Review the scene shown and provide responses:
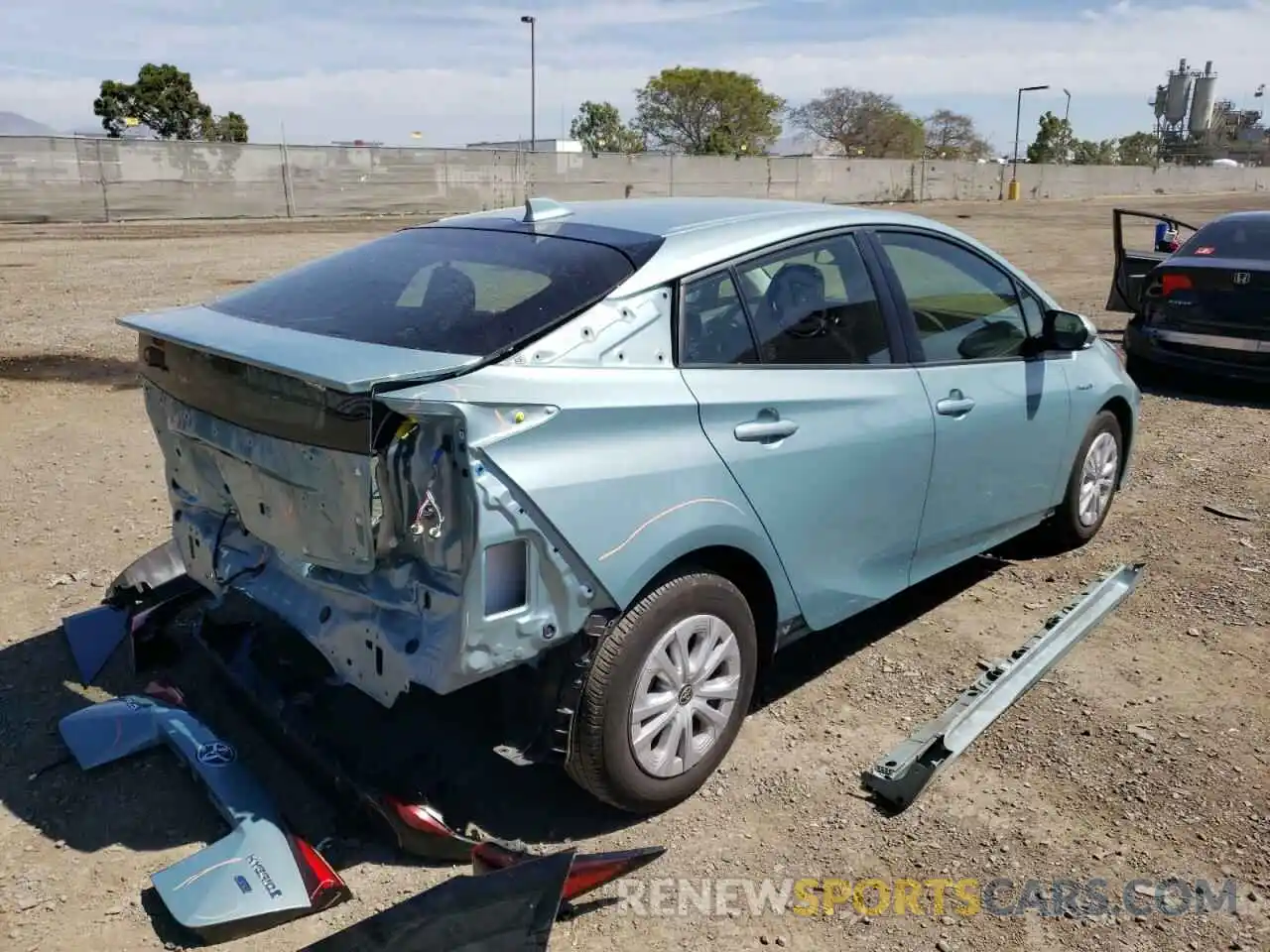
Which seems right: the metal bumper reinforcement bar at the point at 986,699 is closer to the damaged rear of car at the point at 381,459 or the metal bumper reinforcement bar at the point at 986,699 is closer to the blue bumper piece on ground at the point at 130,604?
the damaged rear of car at the point at 381,459

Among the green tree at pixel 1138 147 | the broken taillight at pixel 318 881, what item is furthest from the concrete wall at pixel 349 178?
the green tree at pixel 1138 147

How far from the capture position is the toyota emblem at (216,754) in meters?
3.31

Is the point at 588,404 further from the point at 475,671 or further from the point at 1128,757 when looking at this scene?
the point at 1128,757

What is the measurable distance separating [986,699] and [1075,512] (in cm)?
167

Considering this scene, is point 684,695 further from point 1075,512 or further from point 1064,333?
point 1075,512

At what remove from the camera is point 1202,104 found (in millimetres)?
95250

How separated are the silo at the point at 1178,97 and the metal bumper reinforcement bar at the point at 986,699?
352 feet

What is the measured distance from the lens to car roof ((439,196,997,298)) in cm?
323

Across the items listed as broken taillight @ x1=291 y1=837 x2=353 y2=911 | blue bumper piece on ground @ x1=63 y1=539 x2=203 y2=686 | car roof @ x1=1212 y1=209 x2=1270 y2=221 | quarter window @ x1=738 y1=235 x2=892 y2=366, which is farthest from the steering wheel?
car roof @ x1=1212 y1=209 x2=1270 y2=221

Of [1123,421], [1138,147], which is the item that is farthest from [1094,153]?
[1123,421]

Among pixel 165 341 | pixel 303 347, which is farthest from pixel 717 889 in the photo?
pixel 165 341

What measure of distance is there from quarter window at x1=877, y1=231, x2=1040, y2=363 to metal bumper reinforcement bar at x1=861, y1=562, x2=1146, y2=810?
45.6 inches

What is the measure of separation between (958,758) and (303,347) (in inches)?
96.4

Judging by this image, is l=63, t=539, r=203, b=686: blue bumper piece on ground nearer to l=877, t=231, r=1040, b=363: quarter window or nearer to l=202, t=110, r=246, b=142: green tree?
l=877, t=231, r=1040, b=363: quarter window
